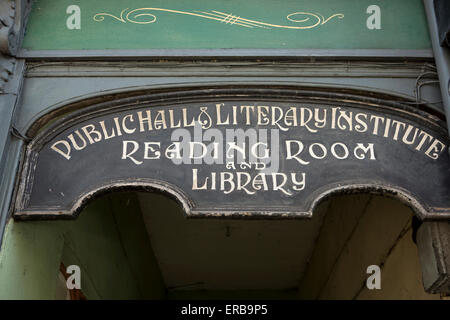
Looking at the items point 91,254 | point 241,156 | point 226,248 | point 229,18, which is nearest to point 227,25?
point 229,18

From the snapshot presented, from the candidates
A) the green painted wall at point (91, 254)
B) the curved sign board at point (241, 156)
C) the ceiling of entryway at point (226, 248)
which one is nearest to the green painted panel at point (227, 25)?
the curved sign board at point (241, 156)

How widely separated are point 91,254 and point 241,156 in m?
2.18

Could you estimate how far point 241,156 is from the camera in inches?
143

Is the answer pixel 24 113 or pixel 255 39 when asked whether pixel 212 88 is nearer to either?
pixel 255 39

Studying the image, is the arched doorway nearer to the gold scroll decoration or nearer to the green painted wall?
the green painted wall

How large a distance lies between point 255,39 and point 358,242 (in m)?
2.70

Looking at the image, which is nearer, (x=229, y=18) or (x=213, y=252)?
(x=229, y=18)

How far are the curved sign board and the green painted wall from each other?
0.36 m

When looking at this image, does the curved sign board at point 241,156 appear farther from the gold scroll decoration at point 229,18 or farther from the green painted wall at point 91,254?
the gold scroll decoration at point 229,18

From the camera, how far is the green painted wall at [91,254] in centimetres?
359

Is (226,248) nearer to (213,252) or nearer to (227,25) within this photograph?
(213,252)

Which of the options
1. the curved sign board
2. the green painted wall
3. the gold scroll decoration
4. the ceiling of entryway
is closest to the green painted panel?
the gold scroll decoration

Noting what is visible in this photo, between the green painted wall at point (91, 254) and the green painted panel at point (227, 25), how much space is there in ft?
4.31
